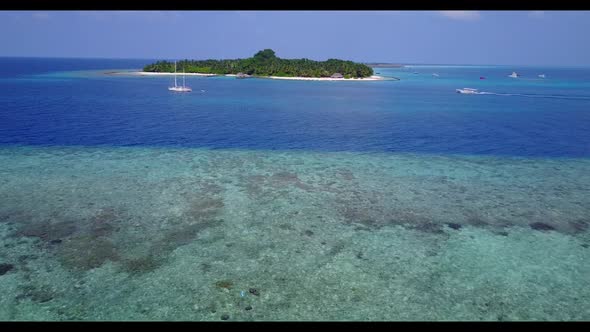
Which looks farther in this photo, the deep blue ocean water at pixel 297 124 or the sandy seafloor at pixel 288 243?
the deep blue ocean water at pixel 297 124

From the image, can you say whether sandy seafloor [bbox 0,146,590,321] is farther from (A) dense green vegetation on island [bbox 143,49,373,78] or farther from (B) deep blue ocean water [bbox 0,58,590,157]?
(A) dense green vegetation on island [bbox 143,49,373,78]

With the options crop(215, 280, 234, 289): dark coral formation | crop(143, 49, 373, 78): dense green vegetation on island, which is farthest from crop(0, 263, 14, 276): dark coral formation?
crop(143, 49, 373, 78): dense green vegetation on island

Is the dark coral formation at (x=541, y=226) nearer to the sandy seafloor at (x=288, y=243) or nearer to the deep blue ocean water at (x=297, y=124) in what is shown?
the sandy seafloor at (x=288, y=243)

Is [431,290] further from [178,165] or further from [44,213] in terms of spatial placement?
[178,165]

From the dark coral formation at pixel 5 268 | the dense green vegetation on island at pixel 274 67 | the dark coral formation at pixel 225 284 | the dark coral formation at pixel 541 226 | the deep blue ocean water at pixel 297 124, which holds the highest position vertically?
the dense green vegetation on island at pixel 274 67

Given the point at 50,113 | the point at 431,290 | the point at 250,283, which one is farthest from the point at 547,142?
the point at 50,113

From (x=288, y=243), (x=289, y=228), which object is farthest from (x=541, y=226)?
(x=288, y=243)

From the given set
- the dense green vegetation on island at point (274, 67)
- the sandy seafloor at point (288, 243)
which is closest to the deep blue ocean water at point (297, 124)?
the sandy seafloor at point (288, 243)

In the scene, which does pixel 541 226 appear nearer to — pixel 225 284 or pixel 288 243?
pixel 288 243
